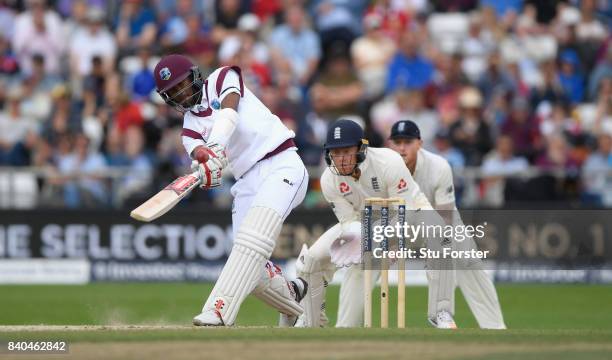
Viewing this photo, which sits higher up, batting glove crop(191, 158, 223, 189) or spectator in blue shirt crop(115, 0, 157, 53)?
spectator in blue shirt crop(115, 0, 157, 53)

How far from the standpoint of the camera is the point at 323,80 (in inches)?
703

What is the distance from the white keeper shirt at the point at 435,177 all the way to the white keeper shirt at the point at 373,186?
2.51 ft

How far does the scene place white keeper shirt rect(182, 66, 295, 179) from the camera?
356 inches

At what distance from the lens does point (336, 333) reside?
27.2ft

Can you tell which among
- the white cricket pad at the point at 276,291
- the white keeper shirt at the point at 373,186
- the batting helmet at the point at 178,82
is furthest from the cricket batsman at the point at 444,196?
the batting helmet at the point at 178,82

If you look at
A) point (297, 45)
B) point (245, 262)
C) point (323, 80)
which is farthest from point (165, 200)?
point (297, 45)

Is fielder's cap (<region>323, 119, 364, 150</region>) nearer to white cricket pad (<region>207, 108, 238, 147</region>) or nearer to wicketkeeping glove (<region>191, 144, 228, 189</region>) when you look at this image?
white cricket pad (<region>207, 108, 238, 147</region>)

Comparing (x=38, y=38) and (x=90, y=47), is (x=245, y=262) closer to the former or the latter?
(x=90, y=47)

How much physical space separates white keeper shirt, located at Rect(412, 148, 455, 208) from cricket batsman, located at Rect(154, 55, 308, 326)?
171cm

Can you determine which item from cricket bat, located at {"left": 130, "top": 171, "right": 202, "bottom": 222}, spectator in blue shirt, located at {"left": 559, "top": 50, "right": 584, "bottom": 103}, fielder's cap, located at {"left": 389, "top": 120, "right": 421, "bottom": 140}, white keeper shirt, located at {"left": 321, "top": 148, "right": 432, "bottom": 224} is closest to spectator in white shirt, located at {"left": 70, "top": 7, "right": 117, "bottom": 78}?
spectator in blue shirt, located at {"left": 559, "top": 50, "right": 584, "bottom": 103}

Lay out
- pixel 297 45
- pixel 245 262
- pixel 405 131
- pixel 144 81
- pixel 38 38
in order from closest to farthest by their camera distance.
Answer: pixel 245 262 → pixel 405 131 → pixel 144 81 → pixel 297 45 → pixel 38 38

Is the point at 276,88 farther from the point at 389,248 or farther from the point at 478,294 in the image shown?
→ the point at 389,248

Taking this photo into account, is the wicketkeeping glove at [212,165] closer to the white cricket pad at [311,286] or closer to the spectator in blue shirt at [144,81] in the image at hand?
the white cricket pad at [311,286]

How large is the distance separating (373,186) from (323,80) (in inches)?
323
